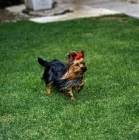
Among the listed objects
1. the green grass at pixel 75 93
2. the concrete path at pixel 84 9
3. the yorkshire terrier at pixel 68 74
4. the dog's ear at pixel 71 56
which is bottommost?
the concrete path at pixel 84 9

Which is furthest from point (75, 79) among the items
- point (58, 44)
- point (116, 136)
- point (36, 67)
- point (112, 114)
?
point (58, 44)

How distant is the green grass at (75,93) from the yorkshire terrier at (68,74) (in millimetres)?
174

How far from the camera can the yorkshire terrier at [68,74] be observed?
445cm

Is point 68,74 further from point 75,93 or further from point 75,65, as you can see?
point 75,93

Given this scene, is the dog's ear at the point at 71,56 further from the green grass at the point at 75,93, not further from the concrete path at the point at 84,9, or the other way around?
the concrete path at the point at 84,9

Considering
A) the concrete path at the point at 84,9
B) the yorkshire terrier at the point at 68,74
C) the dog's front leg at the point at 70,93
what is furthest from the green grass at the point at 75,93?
the concrete path at the point at 84,9

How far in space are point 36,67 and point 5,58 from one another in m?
0.90

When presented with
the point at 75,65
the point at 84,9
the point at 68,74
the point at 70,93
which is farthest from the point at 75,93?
the point at 84,9

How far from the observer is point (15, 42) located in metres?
8.00

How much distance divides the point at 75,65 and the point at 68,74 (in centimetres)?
19

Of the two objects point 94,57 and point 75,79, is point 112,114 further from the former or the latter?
point 94,57

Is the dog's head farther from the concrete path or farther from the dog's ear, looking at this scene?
the concrete path

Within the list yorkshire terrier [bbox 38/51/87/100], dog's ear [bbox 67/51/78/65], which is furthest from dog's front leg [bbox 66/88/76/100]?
dog's ear [bbox 67/51/78/65]

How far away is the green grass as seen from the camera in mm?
4082
